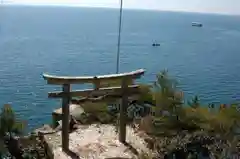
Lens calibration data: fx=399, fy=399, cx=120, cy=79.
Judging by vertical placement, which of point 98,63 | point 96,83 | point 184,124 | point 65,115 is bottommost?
point 98,63

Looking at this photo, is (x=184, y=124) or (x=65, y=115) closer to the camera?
(x=65, y=115)

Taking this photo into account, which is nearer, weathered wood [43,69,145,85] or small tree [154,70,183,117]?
weathered wood [43,69,145,85]

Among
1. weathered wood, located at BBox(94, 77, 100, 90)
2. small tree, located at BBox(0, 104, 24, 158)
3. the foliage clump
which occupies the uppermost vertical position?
weathered wood, located at BBox(94, 77, 100, 90)

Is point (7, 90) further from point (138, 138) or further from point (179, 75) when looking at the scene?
point (138, 138)

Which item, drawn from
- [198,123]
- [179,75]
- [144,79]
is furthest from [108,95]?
[179,75]

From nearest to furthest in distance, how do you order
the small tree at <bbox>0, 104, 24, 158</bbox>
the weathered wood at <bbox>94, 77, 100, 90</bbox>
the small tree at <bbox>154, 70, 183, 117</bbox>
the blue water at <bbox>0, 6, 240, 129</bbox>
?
the weathered wood at <bbox>94, 77, 100, 90</bbox>, the small tree at <bbox>154, 70, 183, 117</bbox>, the small tree at <bbox>0, 104, 24, 158</bbox>, the blue water at <bbox>0, 6, 240, 129</bbox>

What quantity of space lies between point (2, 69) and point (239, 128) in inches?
1463

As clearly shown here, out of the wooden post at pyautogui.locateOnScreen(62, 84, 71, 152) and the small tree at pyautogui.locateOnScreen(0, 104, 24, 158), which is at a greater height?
the wooden post at pyautogui.locateOnScreen(62, 84, 71, 152)

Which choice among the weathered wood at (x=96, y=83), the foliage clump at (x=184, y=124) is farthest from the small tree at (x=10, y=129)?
the foliage clump at (x=184, y=124)

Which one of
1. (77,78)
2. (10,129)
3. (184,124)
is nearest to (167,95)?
(184,124)

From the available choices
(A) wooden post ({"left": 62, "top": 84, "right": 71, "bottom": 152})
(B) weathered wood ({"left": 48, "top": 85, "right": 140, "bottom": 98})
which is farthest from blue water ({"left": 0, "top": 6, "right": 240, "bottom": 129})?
(B) weathered wood ({"left": 48, "top": 85, "right": 140, "bottom": 98})

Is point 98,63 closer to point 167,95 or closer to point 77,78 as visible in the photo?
point 167,95

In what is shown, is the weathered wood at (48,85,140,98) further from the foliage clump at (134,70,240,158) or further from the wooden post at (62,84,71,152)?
the foliage clump at (134,70,240,158)

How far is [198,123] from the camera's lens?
9.07 m
